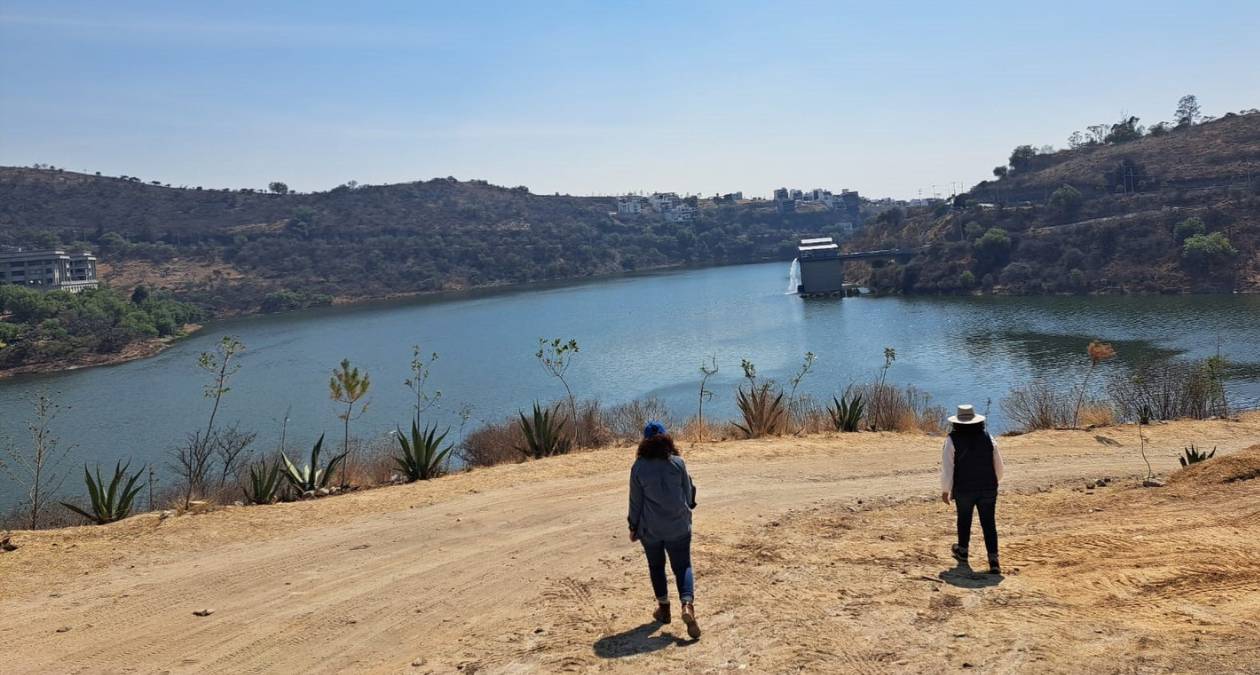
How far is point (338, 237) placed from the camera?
445 feet

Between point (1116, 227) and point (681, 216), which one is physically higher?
point (681, 216)

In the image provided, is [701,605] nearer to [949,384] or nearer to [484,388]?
[949,384]

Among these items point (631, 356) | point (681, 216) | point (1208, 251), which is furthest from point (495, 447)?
point (681, 216)

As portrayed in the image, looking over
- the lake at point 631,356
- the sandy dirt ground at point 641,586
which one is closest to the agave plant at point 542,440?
the sandy dirt ground at point 641,586

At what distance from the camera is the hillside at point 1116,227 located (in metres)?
64.3

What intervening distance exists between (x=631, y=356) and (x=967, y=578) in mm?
44190

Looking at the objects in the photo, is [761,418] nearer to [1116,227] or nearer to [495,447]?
[495,447]

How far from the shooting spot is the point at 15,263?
299 ft

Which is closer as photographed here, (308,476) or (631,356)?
(308,476)

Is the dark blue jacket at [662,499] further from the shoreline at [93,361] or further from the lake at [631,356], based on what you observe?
the shoreline at [93,361]

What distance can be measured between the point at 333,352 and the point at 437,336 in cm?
857

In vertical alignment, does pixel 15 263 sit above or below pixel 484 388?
above

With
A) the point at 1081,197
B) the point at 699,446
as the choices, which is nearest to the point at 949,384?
the point at 699,446

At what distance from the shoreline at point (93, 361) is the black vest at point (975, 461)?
6430 centimetres
